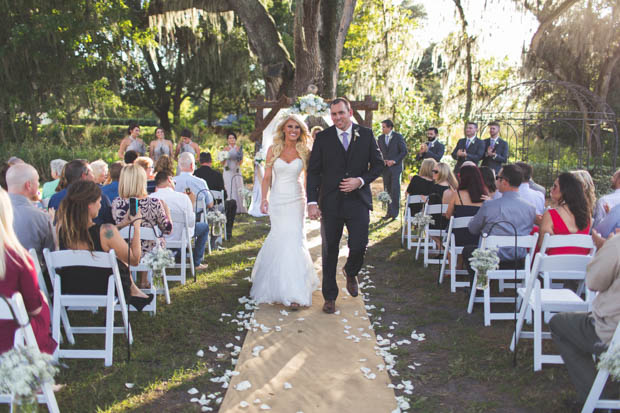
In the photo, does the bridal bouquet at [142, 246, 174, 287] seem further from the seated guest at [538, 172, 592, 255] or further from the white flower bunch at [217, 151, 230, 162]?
the white flower bunch at [217, 151, 230, 162]

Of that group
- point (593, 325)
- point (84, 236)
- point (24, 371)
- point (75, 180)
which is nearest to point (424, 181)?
point (593, 325)

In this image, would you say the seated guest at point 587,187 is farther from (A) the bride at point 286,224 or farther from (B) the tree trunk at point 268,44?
(B) the tree trunk at point 268,44

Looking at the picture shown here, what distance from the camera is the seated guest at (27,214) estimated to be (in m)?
4.03

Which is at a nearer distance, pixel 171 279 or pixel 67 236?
pixel 67 236

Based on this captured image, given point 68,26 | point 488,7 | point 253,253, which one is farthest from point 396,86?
point 253,253

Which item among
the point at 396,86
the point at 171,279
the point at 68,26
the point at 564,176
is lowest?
→ the point at 171,279

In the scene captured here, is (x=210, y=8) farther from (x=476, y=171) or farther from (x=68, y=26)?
(x=476, y=171)

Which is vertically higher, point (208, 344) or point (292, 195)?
point (292, 195)

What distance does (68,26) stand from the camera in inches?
555

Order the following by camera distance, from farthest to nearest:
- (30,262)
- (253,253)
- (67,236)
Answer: (253,253) → (67,236) → (30,262)

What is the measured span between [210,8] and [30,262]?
1321cm

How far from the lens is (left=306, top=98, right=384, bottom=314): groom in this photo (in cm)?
491

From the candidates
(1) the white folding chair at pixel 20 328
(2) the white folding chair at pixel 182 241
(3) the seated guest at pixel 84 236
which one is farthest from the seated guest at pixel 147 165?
(1) the white folding chair at pixel 20 328

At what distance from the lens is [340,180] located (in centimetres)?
495
